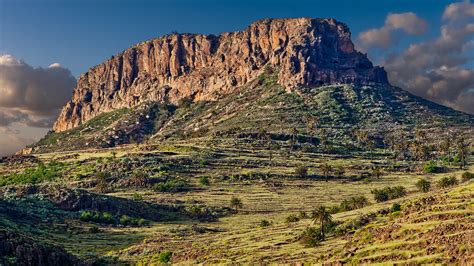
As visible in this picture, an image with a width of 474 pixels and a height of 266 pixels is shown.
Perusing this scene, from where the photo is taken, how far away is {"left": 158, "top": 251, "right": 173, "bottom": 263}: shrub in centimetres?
7438

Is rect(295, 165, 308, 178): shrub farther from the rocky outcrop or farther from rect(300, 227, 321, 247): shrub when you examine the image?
the rocky outcrop

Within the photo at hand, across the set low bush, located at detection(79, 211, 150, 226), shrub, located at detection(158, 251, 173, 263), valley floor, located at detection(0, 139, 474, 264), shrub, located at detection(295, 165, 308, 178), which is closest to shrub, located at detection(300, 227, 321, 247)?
valley floor, located at detection(0, 139, 474, 264)

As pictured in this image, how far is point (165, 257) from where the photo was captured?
75.5 m

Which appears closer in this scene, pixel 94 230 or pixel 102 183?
pixel 94 230

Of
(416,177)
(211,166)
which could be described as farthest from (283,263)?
(211,166)

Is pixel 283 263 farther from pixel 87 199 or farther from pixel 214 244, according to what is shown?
pixel 87 199

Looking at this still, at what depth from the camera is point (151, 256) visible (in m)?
80.8

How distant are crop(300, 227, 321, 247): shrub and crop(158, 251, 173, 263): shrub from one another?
804 inches

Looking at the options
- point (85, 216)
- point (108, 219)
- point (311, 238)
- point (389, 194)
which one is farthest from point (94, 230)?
point (389, 194)

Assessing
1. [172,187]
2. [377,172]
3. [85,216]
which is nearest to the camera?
[85,216]

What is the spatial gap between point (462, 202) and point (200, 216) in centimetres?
9531

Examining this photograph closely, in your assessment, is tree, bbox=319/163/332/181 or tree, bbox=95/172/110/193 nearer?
tree, bbox=95/172/110/193

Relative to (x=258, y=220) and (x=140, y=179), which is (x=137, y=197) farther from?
(x=258, y=220)

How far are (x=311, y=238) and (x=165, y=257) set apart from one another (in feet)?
79.1
